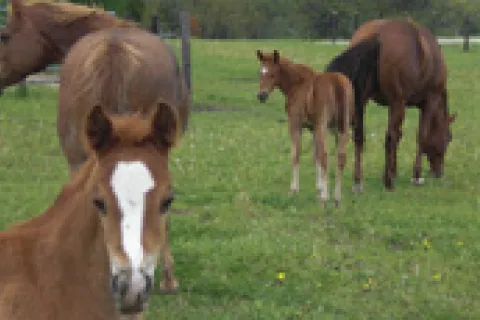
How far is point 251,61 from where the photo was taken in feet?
89.2

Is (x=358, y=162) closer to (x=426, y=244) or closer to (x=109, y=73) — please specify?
(x=426, y=244)

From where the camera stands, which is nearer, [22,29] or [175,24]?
[22,29]

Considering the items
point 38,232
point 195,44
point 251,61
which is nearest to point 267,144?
point 38,232

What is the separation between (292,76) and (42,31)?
3.36 m

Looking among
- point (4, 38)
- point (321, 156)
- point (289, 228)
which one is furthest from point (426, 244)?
point (4, 38)

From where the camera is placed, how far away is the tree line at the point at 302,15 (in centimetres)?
4459

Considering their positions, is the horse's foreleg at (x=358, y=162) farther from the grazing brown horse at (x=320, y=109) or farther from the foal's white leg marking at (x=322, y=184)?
the foal's white leg marking at (x=322, y=184)

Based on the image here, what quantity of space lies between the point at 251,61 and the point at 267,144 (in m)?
14.6

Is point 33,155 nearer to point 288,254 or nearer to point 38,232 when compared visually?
point 288,254

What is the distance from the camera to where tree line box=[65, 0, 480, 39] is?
44.6 metres

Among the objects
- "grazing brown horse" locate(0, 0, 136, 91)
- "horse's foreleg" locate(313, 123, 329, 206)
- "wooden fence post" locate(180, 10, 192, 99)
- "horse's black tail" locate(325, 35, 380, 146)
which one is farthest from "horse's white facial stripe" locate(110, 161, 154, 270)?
"wooden fence post" locate(180, 10, 192, 99)

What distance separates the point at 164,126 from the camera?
373cm

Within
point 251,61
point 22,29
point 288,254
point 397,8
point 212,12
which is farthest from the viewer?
point 212,12

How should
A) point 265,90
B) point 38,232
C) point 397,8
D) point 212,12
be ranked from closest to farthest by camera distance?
point 38,232
point 265,90
point 397,8
point 212,12
